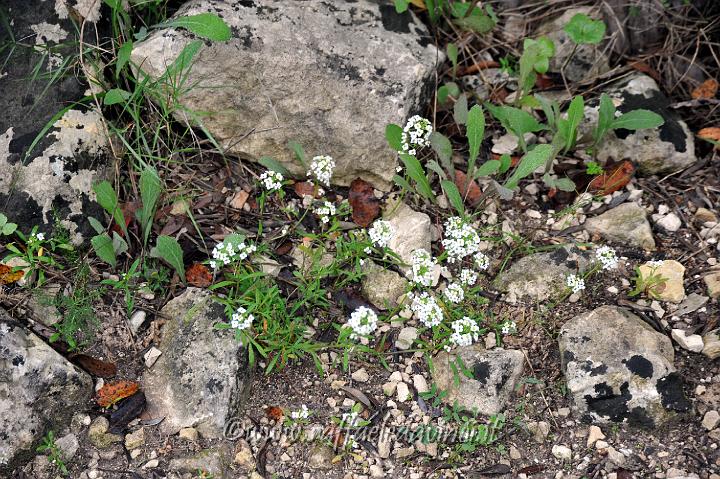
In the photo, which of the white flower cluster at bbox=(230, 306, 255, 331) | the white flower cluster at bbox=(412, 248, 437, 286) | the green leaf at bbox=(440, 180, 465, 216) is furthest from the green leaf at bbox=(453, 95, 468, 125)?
the white flower cluster at bbox=(230, 306, 255, 331)

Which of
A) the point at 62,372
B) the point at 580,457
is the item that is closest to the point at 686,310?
the point at 580,457

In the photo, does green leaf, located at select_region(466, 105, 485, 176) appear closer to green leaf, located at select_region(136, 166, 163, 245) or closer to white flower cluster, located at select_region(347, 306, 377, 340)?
white flower cluster, located at select_region(347, 306, 377, 340)

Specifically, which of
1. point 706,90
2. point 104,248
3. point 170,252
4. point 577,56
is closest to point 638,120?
point 577,56

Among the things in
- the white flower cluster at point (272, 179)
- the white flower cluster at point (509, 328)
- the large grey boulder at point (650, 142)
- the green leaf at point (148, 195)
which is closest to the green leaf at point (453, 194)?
the white flower cluster at point (509, 328)

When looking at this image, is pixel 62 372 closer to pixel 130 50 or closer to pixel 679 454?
pixel 130 50

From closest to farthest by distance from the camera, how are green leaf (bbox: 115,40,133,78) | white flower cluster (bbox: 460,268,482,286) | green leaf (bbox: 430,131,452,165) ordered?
white flower cluster (bbox: 460,268,482,286) → green leaf (bbox: 115,40,133,78) → green leaf (bbox: 430,131,452,165)

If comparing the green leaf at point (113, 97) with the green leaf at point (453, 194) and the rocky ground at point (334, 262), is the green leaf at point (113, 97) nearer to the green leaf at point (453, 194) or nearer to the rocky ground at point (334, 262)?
the rocky ground at point (334, 262)
